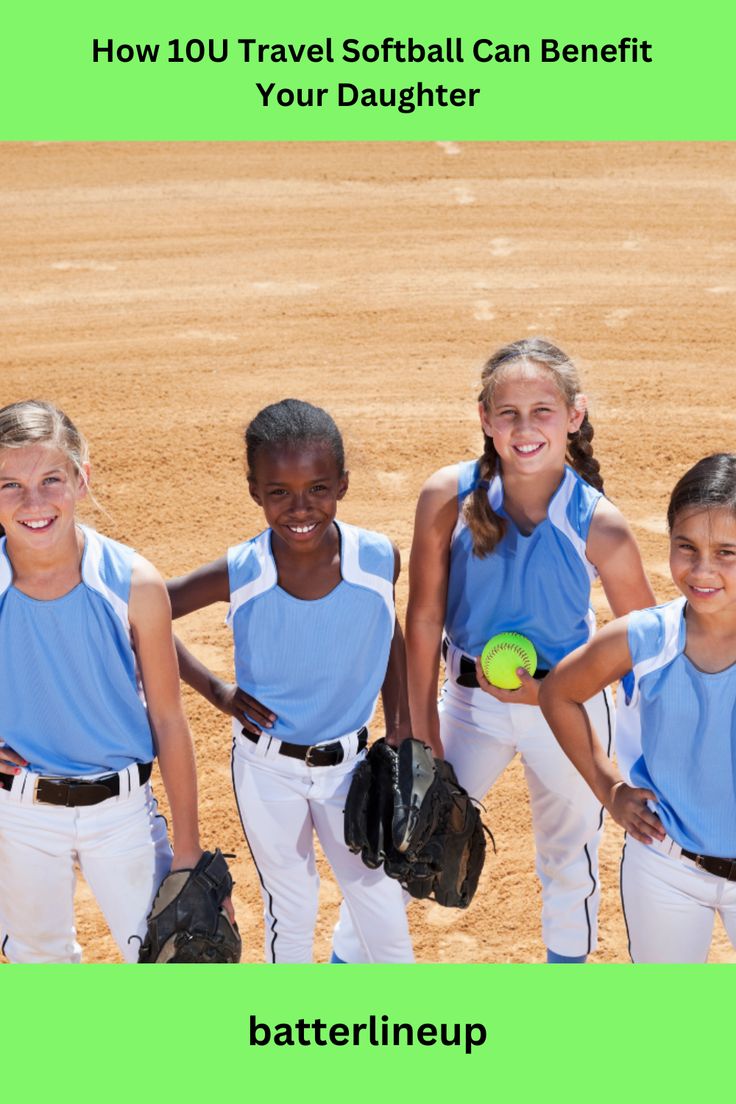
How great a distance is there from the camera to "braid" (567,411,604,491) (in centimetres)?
464

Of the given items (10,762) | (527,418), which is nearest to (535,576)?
(527,418)

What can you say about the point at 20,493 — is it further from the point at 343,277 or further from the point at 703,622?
the point at 343,277

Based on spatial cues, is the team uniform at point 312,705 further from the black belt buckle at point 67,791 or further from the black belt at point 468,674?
the black belt buckle at point 67,791

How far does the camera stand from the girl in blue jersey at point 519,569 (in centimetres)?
431

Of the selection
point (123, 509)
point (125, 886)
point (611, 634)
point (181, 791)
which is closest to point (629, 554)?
point (611, 634)

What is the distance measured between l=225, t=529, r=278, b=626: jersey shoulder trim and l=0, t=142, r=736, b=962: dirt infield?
1755 mm

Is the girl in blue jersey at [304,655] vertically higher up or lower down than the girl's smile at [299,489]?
lower down

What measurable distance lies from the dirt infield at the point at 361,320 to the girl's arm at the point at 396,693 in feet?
4.44

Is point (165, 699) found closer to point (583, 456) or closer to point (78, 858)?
point (78, 858)

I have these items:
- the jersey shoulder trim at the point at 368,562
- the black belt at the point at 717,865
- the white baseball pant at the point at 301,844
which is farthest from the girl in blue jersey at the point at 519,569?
the black belt at the point at 717,865

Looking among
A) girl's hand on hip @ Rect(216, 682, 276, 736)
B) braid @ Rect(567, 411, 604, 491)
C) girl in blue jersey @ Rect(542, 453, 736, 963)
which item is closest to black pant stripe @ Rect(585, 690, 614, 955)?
girl in blue jersey @ Rect(542, 453, 736, 963)

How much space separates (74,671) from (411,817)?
1163 millimetres

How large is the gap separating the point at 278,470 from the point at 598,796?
1.44 meters

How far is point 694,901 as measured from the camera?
3807mm
